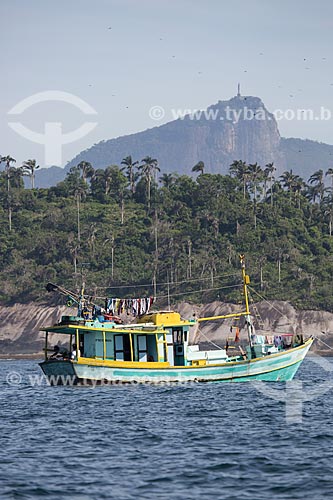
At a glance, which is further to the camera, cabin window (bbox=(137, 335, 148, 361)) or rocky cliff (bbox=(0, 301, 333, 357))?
rocky cliff (bbox=(0, 301, 333, 357))

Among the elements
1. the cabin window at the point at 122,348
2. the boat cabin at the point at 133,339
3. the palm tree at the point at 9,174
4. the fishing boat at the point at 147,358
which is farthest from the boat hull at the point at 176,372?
the palm tree at the point at 9,174

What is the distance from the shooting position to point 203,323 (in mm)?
131375

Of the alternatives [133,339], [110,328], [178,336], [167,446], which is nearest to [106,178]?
[178,336]

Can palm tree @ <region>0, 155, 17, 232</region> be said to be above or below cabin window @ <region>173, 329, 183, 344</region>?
above

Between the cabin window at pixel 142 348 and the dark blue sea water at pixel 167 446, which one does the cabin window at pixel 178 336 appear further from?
the dark blue sea water at pixel 167 446

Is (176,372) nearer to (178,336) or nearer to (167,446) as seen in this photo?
(178,336)

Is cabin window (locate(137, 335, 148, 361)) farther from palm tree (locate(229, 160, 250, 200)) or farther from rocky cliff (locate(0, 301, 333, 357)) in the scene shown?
palm tree (locate(229, 160, 250, 200))

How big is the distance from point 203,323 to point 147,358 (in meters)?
75.9

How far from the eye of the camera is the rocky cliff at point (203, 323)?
128 meters

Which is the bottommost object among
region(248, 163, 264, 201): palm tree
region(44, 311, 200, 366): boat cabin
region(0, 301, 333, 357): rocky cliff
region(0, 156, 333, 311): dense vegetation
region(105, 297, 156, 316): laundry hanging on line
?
region(0, 301, 333, 357): rocky cliff


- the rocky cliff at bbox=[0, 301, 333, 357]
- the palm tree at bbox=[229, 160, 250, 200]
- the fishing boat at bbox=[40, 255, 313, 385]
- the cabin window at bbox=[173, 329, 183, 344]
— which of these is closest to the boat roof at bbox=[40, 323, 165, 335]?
the fishing boat at bbox=[40, 255, 313, 385]

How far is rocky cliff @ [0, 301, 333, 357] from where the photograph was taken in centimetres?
12812

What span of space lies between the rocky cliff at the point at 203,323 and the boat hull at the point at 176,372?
216ft

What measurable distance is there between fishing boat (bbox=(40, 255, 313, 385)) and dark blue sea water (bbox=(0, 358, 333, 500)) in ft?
9.67
